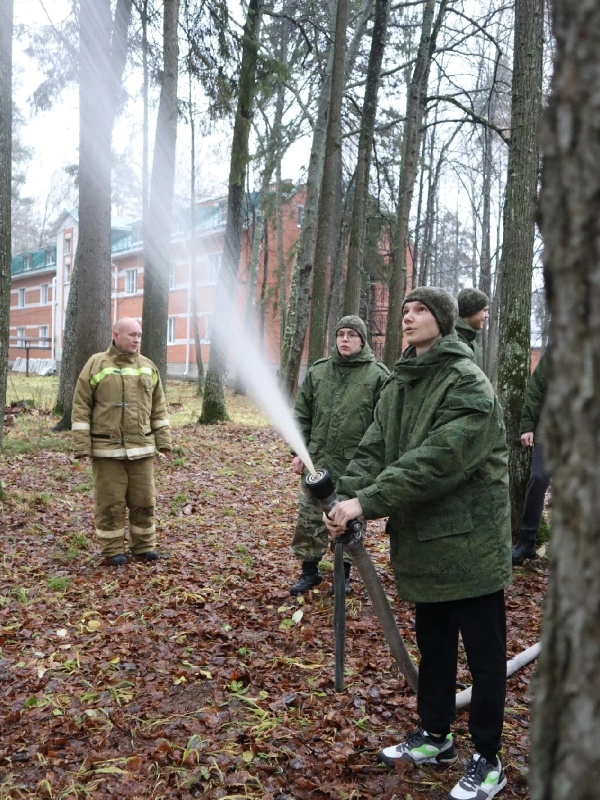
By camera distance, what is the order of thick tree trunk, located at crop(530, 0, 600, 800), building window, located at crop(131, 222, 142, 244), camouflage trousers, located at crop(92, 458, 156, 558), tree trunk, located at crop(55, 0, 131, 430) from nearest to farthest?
thick tree trunk, located at crop(530, 0, 600, 800)
camouflage trousers, located at crop(92, 458, 156, 558)
tree trunk, located at crop(55, 0, 131, 430)
building window, located at crop(131, 222, 142, 244)

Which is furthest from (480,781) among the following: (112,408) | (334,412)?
(112,408)

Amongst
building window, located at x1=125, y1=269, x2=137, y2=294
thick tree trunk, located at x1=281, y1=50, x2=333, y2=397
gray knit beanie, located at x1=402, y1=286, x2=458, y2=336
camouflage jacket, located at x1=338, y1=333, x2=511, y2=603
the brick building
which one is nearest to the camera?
camouflage jacket, located at x1=338, y1=333, x2=511, y2=603

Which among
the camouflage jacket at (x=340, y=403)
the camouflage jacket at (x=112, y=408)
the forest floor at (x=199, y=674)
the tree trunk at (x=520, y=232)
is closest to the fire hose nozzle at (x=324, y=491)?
the forest floor at (x=199, y=674)

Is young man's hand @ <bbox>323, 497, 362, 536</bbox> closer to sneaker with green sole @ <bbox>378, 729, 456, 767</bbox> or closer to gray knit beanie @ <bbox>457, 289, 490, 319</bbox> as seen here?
sneaker with green sole @ <bbox>378, 729, 456, 767</bbox>

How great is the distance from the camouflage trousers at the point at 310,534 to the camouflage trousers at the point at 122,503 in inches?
75.1

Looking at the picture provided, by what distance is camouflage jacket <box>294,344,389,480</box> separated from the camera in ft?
18.7

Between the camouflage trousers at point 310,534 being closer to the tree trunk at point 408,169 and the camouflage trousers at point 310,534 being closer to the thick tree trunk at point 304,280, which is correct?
the tree trunk at point 408,169

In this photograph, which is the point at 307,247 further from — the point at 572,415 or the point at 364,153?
the point at 572,415

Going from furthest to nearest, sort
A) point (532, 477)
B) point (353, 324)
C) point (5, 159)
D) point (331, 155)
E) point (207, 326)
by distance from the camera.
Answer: point (207, 326) → point (331, 155) → point (5, 159) → point (532, 477) → point (353, 324)

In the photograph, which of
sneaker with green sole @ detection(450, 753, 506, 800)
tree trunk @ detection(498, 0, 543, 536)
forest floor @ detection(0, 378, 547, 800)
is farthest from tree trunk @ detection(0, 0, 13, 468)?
sneaker with green sole @ detection(450, 753, 506, 800)

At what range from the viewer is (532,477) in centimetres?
594

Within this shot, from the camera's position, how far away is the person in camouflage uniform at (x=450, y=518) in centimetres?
308

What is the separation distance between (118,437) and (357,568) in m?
4.02

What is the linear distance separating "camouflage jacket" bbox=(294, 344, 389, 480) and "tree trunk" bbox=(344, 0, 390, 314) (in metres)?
6.92
